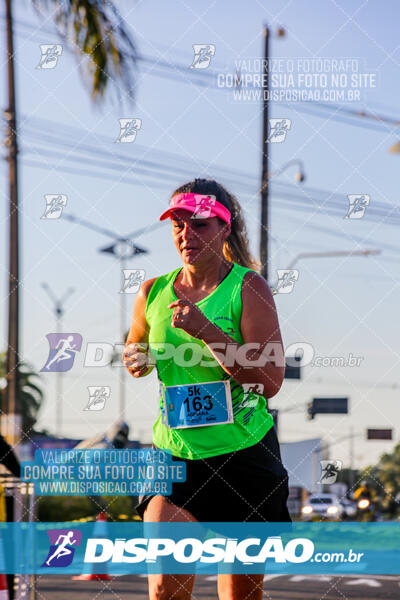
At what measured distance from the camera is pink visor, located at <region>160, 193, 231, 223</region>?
146 inches

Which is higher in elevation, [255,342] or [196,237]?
[196,237]

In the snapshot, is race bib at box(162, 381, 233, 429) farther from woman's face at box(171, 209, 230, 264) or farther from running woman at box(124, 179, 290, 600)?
woman's face at box(171, 209, 230, 264)

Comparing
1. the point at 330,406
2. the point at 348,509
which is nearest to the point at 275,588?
the point at 330,406

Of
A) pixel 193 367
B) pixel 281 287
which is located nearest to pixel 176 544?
pixel 193 367

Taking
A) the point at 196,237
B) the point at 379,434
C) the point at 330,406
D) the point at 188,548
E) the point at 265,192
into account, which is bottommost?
the point at 188,548

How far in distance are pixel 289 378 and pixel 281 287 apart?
22.3 ft

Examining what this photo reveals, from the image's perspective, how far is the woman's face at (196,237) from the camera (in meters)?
3.68

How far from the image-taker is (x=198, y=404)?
3.44 meters

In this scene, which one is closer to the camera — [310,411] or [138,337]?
[138,337]

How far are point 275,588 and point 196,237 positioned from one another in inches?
251

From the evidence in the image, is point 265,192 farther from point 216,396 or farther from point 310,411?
point 216,396

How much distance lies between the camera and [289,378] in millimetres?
13336

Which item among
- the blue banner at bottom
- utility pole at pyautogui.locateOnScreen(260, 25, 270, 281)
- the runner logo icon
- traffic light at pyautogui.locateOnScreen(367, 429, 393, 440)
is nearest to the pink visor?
the blue banner at bottom

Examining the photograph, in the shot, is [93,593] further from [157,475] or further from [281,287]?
[157,475]
